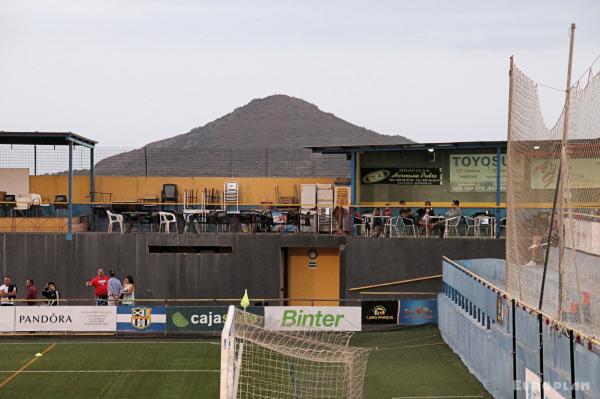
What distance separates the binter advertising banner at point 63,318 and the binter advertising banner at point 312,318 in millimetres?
4462

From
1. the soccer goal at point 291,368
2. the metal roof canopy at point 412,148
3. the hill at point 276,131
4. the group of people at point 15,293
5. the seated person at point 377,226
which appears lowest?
the soccer goal at point 291,368

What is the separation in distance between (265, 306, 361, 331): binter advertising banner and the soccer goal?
1.30 meters

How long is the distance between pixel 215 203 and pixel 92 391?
16.1 m

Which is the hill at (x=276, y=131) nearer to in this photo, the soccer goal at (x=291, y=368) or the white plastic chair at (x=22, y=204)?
the white plastic chair at (x=22, y=204)

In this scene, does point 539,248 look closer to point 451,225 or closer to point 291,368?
point 291,368

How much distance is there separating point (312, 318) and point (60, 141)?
527 inches

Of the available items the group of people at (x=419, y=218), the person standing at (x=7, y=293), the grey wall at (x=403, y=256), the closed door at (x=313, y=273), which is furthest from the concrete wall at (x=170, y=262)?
the person standing at (x=7, y=293)

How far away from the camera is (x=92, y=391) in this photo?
20.2 m

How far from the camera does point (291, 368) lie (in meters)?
21.8

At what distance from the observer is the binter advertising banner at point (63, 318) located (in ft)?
87.2

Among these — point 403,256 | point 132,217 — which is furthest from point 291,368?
point 132,217

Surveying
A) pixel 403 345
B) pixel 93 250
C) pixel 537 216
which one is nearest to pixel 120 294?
pixel 93 250

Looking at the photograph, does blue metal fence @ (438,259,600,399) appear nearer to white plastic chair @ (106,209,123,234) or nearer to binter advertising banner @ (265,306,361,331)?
binter advertising banner @ (265,306,361,331)

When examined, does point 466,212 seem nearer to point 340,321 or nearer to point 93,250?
point 340,321
